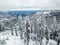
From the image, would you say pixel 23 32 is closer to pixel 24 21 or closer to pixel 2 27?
pixel 24 21

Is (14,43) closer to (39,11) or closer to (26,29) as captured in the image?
(26,29)

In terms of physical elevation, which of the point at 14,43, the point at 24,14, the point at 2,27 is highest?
the point at 24,14

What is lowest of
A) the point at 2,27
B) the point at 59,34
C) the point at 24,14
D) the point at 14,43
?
the point at 14,43

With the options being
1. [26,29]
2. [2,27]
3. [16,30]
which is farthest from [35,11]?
[2,27]

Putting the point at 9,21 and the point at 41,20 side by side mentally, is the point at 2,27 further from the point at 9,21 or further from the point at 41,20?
the point at 41,20

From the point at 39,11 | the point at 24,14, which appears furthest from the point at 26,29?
the point at 39,11

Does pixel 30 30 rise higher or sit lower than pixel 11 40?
higher

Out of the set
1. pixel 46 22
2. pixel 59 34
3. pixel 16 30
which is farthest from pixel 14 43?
pixel 59 34

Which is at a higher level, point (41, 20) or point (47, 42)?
point (41, 20)
